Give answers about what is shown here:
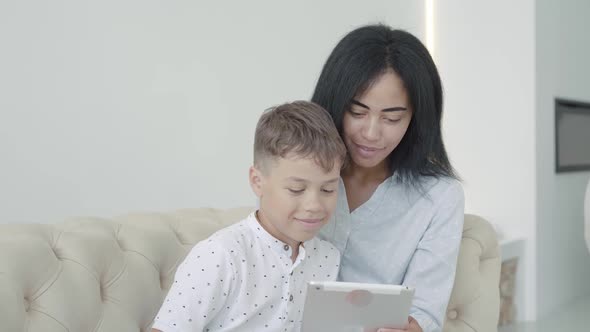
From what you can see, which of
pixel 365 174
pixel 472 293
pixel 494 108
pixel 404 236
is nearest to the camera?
pixel 404 236

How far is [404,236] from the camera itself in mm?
1958

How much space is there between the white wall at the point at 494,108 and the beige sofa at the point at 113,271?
2747 millimetres

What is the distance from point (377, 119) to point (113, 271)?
0.76 metres

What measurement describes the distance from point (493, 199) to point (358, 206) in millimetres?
3282

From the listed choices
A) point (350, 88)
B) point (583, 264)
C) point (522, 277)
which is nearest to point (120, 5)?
point (350, 88)

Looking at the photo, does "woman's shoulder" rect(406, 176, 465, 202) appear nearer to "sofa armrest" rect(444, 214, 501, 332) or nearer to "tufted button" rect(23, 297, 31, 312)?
"sofa armrest" rect(444, 214, 501, 332)

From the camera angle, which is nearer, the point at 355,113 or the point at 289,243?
the point at 289,243

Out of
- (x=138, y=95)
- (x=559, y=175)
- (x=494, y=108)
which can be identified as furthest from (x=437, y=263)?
(x=559, y=175)

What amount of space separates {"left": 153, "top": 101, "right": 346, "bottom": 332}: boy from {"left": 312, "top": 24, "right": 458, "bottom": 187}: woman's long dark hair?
0.68 ft

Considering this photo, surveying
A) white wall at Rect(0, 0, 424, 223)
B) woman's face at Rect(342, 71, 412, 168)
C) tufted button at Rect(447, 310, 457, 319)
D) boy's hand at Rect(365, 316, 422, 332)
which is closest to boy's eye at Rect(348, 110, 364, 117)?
woman's face at Rect(342, 71, 412, 168)

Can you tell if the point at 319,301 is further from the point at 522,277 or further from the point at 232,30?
the point at 522,277

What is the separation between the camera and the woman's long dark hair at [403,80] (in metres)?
1.87

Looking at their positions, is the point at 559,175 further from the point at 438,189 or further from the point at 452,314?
the point at 438,189

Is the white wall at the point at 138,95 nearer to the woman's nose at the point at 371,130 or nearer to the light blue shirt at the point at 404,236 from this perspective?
the light blue shirt at the point at 404,236
